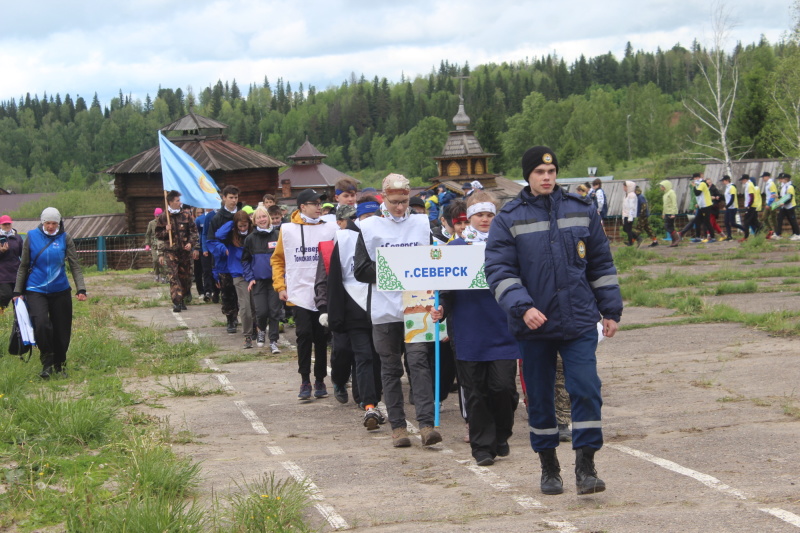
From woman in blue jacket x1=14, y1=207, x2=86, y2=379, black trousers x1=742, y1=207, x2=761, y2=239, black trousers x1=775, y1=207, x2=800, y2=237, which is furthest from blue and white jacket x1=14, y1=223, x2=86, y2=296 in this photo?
black trousers x1=742, y1=207, x2=761, y2=239

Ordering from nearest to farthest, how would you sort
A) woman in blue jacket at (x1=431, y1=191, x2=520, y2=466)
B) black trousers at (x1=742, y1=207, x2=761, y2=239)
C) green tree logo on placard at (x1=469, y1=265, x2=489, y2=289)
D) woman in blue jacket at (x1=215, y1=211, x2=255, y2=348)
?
1. woman in blue jacket at (x1=431, y1=191, x2=520, y2=466)
2. green tree logo on placard at (x1=469, y1=265, x2=489, y2=289)
3. woman in blue jacket at (x1=215, y1=211, x2=255, y2=348)
4. black trousers at (x1=742, y1=207, x2=761, y2=239)

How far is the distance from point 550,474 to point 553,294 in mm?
1076

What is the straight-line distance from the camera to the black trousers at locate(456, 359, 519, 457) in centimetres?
717

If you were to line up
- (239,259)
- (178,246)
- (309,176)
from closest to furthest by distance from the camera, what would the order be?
(239,259)
(178,246)
(309,176)

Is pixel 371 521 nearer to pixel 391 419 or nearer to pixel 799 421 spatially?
pixel 391 419

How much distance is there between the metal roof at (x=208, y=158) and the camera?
5222 centimetres

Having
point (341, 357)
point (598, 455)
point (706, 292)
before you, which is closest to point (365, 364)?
point (341, 357)

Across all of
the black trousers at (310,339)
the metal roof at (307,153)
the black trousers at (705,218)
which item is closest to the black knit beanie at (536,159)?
the black trousers at (310,339)

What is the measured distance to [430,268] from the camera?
7.66m

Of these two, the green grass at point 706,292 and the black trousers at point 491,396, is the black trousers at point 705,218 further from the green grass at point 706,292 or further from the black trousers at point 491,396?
the black trousers at point 491,396

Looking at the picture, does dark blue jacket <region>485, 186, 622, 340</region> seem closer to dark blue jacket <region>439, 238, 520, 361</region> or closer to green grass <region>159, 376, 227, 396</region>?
dark blue jacket <region>439, 238, 520, 361</region>

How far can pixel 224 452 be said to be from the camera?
25.3ft

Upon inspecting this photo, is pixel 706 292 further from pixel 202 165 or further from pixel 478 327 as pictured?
pixel 202 165

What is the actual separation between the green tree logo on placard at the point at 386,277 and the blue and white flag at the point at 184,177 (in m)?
13.3
